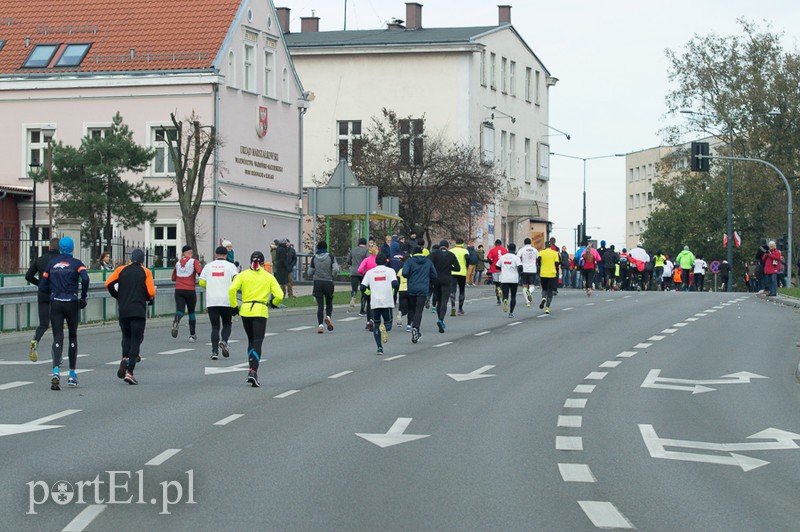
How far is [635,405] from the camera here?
15.9 m

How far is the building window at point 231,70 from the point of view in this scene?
52344mm

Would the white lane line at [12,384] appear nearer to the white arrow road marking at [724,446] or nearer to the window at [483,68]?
the white arrow road marking at [724,446]

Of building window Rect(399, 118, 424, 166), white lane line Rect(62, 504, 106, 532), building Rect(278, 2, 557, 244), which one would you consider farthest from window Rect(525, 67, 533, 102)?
white lane line Rect(62, 504, 106, 532)

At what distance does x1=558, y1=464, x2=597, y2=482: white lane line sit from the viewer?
1056cm

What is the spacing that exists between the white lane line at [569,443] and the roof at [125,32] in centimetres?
3969

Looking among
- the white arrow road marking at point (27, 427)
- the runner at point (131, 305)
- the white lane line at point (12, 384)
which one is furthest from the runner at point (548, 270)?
the white arrow road marking at point (27, 427)

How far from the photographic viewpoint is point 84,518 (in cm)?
873

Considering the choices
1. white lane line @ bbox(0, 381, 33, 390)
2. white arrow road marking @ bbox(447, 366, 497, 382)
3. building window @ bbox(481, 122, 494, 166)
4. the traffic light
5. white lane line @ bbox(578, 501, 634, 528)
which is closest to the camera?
white lane line @ bbox(578, 501, 634, 528)

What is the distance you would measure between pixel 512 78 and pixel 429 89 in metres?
7.72

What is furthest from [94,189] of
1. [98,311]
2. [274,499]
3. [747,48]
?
A: [747,48]

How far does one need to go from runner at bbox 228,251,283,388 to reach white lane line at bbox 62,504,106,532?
860cm

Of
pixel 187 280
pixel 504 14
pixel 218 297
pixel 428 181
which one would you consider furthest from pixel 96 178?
pixel 504 14

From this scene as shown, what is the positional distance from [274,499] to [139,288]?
30.1ft

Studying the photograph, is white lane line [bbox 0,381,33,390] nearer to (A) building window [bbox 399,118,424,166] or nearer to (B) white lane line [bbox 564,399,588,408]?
(B) white lane line [bbox 564,399,588,408]
